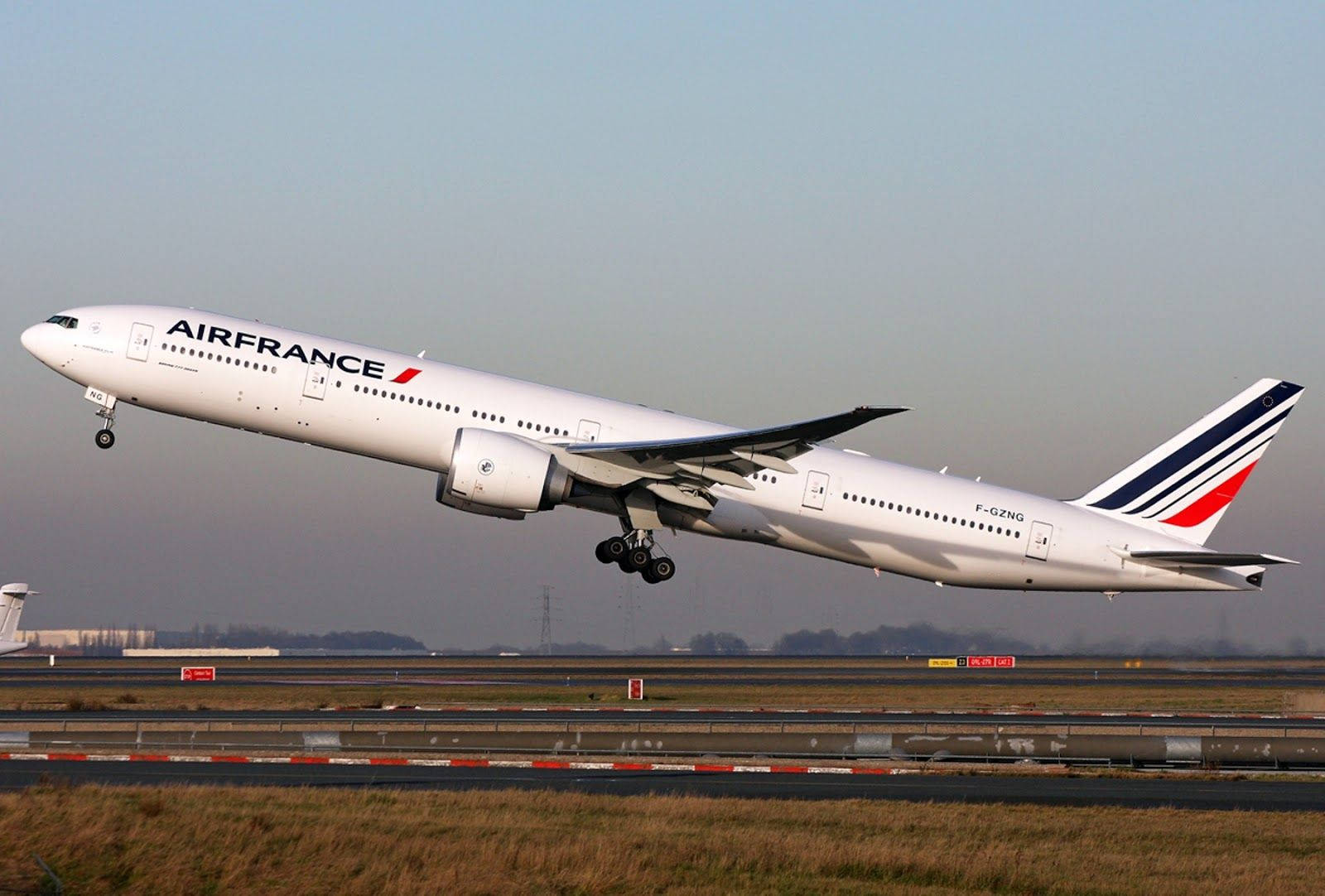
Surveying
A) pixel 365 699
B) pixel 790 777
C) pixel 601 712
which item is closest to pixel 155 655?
pixel 365 699

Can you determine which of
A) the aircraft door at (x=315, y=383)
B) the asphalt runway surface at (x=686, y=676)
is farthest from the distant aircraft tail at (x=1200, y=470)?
the aircraft door at (x=315, y=383)

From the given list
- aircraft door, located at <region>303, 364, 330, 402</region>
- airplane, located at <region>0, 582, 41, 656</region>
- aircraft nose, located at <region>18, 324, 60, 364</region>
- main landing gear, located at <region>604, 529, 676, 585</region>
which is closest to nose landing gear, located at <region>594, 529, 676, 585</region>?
main landing gear, located at <region>604, 529, 676, 585</region>

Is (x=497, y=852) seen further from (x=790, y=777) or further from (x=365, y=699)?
(x=365, y=699)

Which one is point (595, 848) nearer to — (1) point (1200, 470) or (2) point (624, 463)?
(2) point (624, 463)

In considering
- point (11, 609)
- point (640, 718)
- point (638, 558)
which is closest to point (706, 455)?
point (638, 558)

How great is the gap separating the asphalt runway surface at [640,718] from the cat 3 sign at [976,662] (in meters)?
37.7

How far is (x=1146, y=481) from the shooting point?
154 feet

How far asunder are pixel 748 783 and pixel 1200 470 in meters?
26.3

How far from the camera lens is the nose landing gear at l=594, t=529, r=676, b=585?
4269cm

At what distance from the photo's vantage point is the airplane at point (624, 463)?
39.1 m

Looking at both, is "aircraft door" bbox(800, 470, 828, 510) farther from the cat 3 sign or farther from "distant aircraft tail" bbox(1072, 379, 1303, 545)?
the cat 3 sign

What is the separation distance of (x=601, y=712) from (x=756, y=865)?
80.3ft

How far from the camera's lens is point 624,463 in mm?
39969

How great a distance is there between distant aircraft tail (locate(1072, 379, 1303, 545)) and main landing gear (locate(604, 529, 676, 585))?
45.3 feet
